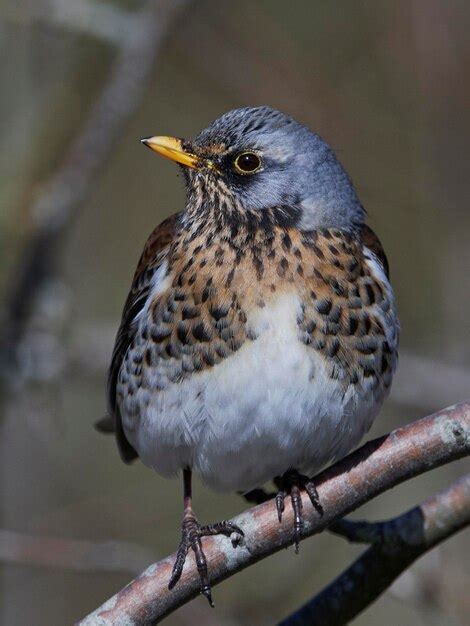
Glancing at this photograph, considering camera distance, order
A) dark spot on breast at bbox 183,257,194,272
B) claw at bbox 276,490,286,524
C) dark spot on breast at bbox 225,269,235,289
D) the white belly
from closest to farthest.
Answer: claw at bbox 276,490,286,524, the white belly, dark spot on breast at bbox 225,269,235,289, dark spot on breast at bbox 183,257,194,272

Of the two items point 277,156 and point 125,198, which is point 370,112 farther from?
point 277,156

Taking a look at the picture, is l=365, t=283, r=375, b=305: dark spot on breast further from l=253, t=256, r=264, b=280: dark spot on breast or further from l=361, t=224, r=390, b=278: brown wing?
l=253, t=256, r=264, b=280: dark spot on breast

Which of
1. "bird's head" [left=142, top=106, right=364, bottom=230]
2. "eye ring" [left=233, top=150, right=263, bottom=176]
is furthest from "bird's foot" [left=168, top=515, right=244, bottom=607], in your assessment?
"eye ring" [left=233, top=150, right=263, bottom=176]

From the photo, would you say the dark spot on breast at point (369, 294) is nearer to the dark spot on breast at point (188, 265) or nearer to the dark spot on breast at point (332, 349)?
the dark spot on breast at point (332, 349)

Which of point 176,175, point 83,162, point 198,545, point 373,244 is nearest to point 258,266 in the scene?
point 373,244

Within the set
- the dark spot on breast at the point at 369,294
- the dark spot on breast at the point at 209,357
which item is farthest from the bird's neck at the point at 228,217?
the dark spot on breast at the point at 209,357

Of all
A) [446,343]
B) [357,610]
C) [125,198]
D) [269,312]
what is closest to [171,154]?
[269,312]

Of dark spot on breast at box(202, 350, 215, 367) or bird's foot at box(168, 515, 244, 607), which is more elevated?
dark spot on breast at box(202, 350, 215, 367)

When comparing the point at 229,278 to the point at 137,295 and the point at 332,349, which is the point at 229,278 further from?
the point at 137,295
